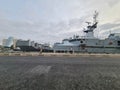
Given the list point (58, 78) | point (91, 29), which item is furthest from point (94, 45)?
point (58, 78)

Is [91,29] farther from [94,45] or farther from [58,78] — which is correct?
[58,78]

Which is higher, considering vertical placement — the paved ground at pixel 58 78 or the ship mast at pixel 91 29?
the ship mast at pixel 91 29

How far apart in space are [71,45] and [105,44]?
891cm

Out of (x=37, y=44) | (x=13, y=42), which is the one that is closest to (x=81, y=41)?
(x=37, y=44)

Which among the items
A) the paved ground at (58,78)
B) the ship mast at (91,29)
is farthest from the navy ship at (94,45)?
the paved ground at (58,78)

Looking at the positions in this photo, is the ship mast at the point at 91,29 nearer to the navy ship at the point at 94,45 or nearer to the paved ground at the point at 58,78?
the navy ship at the point at 94,45

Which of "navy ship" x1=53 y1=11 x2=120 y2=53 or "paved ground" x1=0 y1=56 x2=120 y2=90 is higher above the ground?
"navy ship" x1=53 y1=11 x2=120 y2=53

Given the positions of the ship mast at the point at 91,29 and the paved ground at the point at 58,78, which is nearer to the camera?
the paved ground at the point at 58,78

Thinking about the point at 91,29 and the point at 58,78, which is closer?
the point at 58,78

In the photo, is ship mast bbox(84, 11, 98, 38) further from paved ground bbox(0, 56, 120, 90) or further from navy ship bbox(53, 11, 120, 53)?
paved ground bbox(0, 56, 120, 90)

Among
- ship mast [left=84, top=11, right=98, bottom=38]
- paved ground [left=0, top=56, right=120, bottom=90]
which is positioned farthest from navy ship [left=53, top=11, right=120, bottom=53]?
paved ground [left=0, top=56, right=120, bottom=90]

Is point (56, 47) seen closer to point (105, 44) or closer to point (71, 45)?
point (71, 45)

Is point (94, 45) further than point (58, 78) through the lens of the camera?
Yes

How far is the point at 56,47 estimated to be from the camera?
51.2 m
